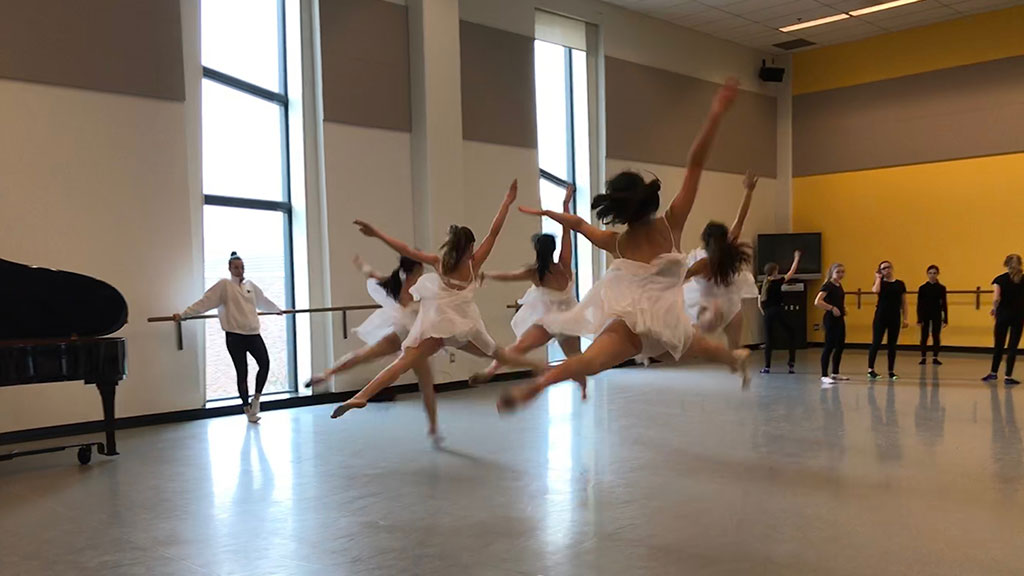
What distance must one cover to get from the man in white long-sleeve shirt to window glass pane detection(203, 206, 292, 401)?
42cm

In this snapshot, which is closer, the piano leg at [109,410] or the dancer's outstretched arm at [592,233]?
the dancer's outstretched arm at [592,233]

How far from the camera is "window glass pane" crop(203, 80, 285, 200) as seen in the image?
7309 millimetres

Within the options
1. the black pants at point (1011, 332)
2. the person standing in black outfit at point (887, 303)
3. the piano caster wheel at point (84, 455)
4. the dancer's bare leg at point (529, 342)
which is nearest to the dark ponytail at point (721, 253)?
the dancer's bare leg at point (529, 342)

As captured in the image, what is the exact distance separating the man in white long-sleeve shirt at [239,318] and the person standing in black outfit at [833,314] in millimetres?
5576

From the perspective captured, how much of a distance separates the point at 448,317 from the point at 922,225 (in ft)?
31.0

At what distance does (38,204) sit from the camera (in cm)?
609

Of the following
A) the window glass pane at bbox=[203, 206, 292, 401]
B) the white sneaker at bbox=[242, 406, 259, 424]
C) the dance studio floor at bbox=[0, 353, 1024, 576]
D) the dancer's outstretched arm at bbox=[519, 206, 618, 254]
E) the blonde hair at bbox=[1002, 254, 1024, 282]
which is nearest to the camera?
the dance studio floor at bbox=[0, 353, 1024, 576]

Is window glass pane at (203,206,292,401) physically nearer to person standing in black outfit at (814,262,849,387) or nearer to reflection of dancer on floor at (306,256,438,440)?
reflection of dancer on floor at (306,256,438,440)

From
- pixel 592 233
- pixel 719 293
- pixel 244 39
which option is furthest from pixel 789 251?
pixel 592 233

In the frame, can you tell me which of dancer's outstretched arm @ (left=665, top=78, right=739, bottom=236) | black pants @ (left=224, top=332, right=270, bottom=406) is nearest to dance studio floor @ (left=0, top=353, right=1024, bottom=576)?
black pants @ (left=224, top=332, right=270, bottom=406)

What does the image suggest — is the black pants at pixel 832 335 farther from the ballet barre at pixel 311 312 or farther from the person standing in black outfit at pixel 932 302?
the ballet barre at pixel 311 312

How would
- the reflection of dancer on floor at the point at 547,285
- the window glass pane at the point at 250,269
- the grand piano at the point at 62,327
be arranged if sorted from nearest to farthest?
the grand piano at the point at 62,327
the reflection of dancer on floor at the point at 547,285
the window glass pane at the point at 250,269

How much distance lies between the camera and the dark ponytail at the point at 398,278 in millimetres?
5688

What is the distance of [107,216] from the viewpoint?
6457 millimetres
